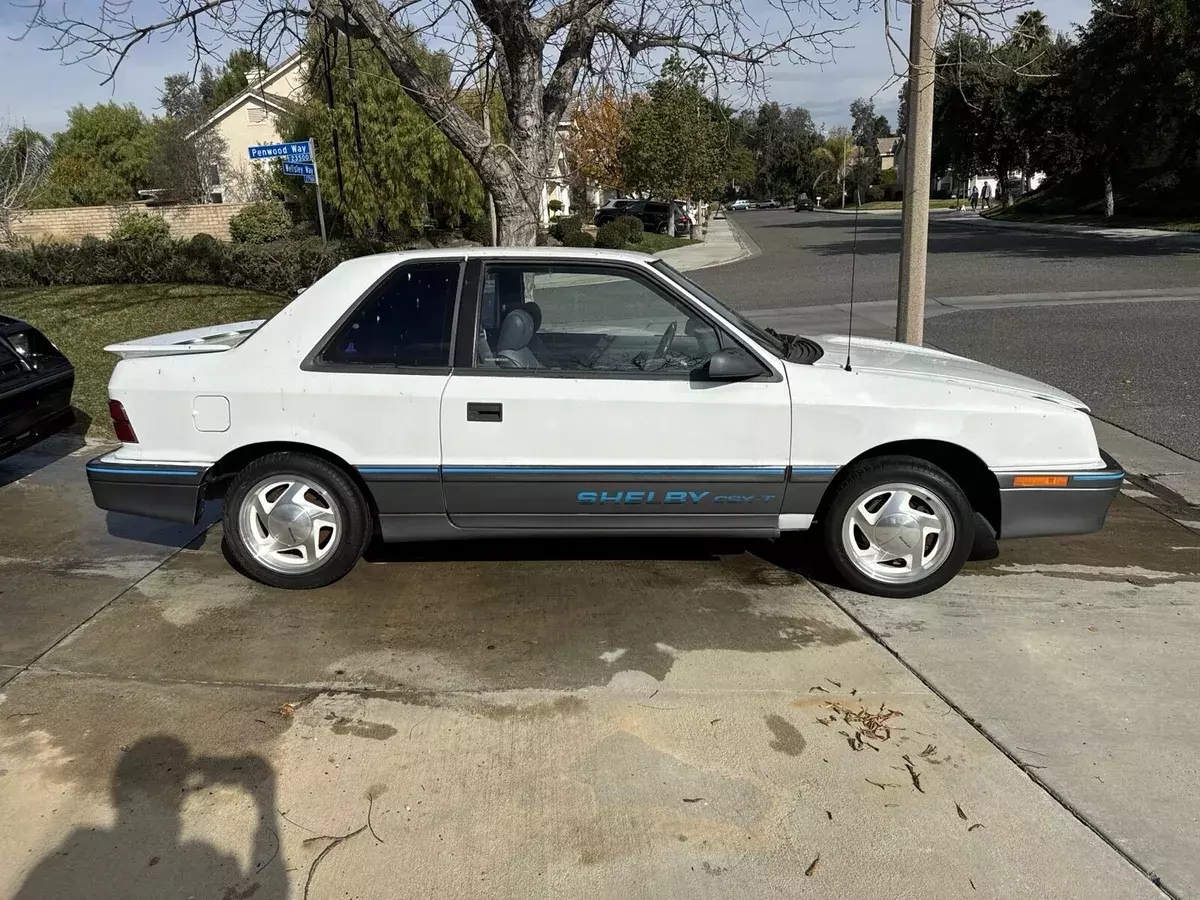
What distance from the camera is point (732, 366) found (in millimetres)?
3973

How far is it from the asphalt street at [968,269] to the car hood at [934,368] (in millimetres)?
11629

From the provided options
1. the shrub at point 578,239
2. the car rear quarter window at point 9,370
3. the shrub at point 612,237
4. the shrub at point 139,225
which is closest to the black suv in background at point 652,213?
the shrub at point 612,237

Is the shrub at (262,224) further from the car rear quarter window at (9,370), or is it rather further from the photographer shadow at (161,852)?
the photographer shadow at (161,852)

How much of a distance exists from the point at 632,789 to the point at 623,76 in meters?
7.53

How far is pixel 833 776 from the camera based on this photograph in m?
3.01

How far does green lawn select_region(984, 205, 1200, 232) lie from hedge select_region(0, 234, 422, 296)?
91.8 feet

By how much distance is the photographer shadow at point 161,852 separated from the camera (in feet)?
8.31

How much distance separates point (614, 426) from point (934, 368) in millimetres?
1597

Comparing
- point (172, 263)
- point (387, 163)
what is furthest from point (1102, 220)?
point (172, 263)

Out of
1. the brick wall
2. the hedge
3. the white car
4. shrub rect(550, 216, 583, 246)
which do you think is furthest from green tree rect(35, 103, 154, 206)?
the white car

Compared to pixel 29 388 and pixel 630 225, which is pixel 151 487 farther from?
pixel 630 225

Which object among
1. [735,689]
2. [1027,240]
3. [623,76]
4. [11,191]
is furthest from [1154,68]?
[11,191]

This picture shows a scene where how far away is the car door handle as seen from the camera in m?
4.13

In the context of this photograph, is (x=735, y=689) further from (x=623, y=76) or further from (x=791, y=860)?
(x=623, y=76)
